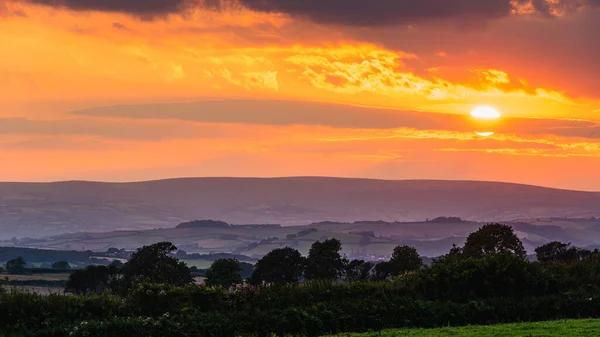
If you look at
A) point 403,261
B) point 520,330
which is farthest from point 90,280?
point 520,330

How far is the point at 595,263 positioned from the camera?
52.8 meters

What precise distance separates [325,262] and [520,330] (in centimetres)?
6274

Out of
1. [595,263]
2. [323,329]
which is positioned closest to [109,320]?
[323,329]

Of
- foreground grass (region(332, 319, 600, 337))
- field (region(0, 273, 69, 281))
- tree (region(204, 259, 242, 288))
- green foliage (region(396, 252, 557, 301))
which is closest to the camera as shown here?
foreground grass (region(332, 319, 600, 337))

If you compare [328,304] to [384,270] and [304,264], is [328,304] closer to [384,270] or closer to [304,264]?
[304,264]

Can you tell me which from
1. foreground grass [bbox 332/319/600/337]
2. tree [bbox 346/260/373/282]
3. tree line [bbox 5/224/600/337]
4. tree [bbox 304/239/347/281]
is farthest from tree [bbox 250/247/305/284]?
foreground grass [bbox 332/319/600/337]

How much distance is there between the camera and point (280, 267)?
10056cm

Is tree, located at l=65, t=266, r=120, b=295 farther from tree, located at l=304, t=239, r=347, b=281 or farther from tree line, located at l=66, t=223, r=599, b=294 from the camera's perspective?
tree, located at l=304, t=239, r=347, b=281

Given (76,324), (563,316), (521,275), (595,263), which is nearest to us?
(76,324)

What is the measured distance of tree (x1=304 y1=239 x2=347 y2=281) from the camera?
96.9m

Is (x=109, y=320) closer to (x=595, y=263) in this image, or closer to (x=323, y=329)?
(x=323, y=329)

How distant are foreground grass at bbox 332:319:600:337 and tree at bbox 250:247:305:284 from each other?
5775 centimetres

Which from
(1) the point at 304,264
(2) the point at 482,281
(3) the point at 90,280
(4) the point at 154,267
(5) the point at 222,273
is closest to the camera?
(2) the point at 482,281

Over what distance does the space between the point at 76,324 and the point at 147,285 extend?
503cm
